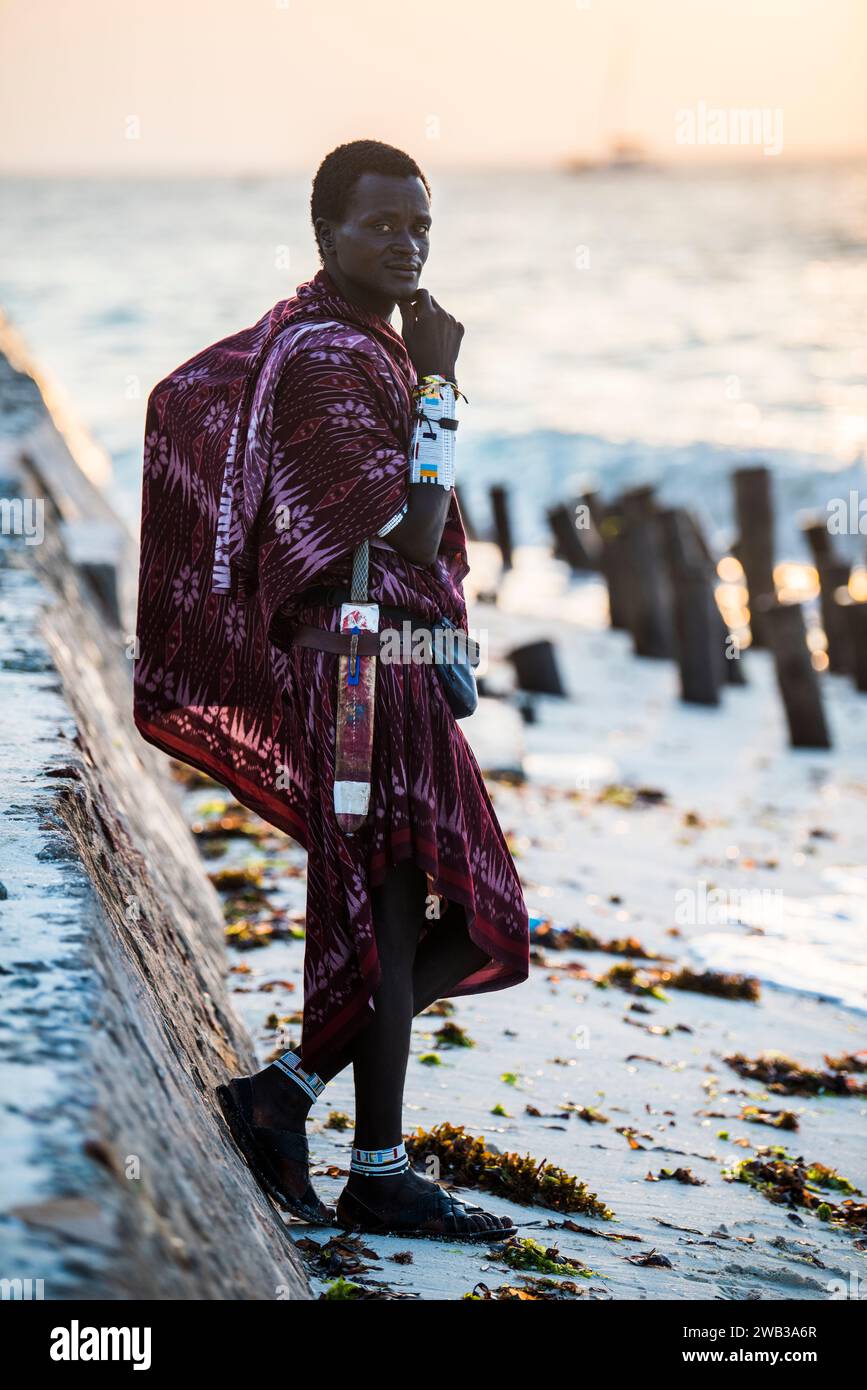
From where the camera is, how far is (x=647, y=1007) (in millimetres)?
4914

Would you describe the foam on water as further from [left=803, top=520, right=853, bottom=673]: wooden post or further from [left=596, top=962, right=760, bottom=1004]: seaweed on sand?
[left=803, top=520, right=853, bottom=673]: wooden post

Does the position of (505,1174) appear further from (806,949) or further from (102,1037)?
(806,949)

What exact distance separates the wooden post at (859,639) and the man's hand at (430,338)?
8923mm

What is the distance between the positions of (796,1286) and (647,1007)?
1.83 meters

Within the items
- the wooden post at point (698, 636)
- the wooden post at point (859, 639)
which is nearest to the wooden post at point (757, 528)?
the wooden post at point (859, 639)

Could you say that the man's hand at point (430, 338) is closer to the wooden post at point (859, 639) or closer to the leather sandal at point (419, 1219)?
the leather sandal at point (419, 1219)

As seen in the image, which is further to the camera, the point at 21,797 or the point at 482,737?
the point at 482,737

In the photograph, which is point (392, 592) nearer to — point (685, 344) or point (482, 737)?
point (482, 737)

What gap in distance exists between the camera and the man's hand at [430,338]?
296cm

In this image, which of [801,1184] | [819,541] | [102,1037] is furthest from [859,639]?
[102,1037]

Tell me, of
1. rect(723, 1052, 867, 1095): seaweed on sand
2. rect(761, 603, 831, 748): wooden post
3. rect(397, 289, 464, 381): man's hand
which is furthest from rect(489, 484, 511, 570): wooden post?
rect(397, 289, 464, 381): man's hand

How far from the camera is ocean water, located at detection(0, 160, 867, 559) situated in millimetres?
26469

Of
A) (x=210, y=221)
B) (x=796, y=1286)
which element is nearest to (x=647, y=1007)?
(x=796, y=1286)

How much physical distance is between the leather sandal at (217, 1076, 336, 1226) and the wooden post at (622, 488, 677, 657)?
32.5 ft
